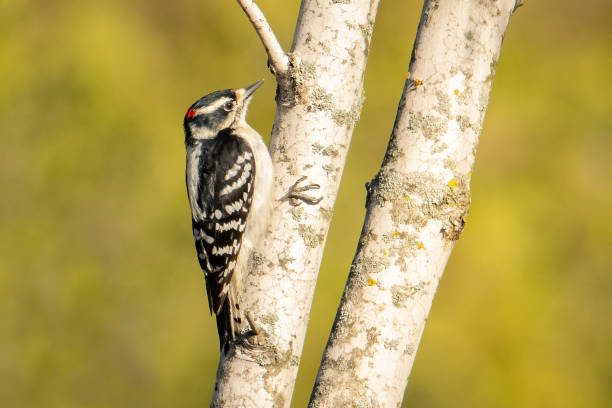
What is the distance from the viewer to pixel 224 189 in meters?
3.78

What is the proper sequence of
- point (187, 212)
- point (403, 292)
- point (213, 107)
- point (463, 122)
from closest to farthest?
point (403, 292) < point (463, 122) < point (213, 107) < point (187, 212)

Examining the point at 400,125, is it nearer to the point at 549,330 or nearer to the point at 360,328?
the point at 360,328

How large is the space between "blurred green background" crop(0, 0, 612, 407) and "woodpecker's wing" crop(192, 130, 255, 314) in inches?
101

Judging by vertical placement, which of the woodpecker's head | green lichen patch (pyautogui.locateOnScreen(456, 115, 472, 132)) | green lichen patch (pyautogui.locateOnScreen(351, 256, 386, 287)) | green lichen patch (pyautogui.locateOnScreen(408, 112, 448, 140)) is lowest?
green lichen patch (pyautogui.locateOnScreen(351, 256, 386, 287))

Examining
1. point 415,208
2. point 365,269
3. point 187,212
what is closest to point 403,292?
→ point 365,269

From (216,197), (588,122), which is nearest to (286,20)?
(588,122)

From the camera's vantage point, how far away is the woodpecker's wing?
3.54m

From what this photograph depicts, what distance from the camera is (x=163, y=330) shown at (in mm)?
6914

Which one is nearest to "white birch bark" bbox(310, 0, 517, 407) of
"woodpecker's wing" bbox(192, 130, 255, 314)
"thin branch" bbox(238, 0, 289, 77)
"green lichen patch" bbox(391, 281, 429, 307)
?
"green lichen patch" bbox(391, 281, 429, 307)

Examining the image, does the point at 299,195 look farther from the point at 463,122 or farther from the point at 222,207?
the point at 222,207

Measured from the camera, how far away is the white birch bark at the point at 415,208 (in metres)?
2.30

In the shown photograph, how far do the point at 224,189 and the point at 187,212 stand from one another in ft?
11.1

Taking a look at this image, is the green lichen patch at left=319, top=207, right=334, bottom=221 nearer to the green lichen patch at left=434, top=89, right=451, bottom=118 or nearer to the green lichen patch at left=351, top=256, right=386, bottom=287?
the green lichen patch at left=351, top=256, right=386, bottom=287

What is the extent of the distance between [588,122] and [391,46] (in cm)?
249
